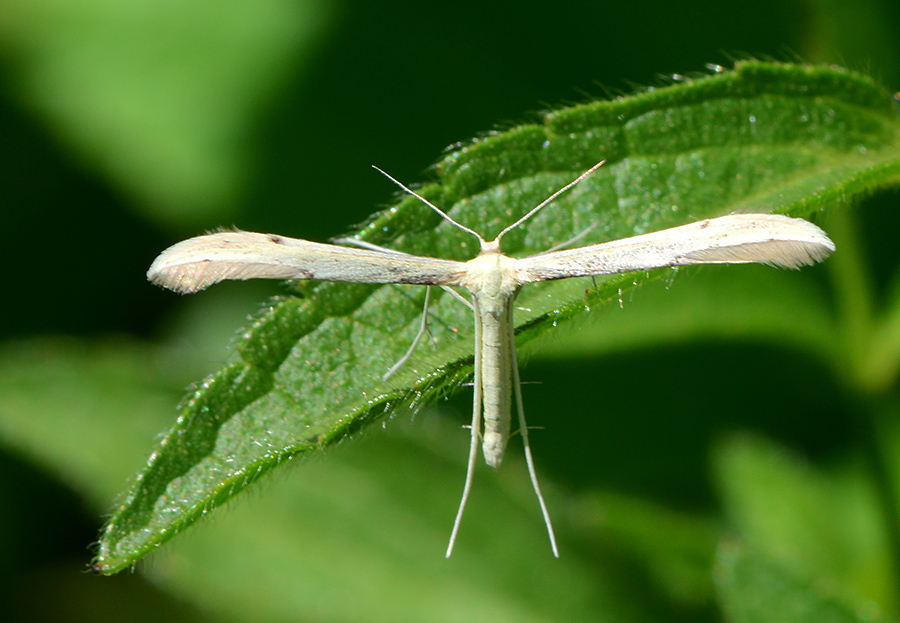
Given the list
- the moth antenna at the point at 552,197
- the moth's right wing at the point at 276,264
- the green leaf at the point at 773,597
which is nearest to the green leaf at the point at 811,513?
the green leaf at the point at 773,597

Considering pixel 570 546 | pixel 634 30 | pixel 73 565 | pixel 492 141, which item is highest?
pixel 634 30

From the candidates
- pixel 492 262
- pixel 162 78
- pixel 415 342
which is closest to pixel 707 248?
pixel 492 262

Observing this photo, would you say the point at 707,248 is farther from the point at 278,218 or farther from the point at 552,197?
the point at 278,218

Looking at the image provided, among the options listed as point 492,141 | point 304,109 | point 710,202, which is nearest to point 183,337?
point 304,109

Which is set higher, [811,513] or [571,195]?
[571,195]

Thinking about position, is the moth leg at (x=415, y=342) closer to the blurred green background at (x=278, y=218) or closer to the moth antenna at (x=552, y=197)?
the moth antenna at (x=552, y=197)

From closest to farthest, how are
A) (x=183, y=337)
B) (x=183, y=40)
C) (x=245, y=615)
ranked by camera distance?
(x=245, y=615)
(x=183, y=337)
(x=183, y=40)

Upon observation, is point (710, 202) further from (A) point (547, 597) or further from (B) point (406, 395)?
(A) point (547, 597)
